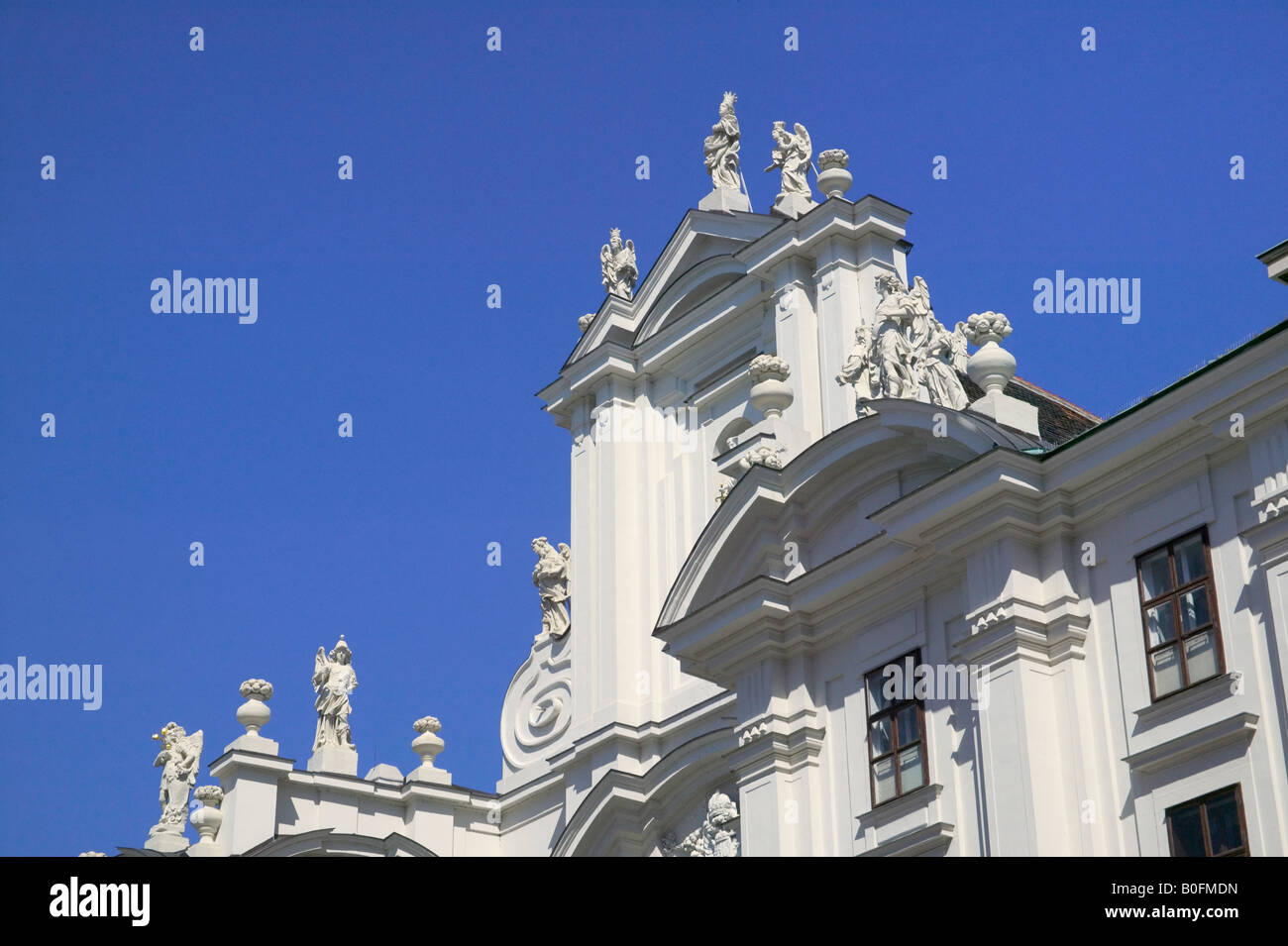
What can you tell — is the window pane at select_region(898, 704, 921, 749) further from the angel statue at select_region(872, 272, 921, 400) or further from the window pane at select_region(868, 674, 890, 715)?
the angel statue at select_region(872, 272, 921, 400)

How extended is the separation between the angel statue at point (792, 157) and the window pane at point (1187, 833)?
16.6m

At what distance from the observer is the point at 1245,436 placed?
21.4m

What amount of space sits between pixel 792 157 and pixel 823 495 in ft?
36.7

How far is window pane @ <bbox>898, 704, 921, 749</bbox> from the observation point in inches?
944

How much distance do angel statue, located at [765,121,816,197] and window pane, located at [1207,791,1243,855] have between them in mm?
16830

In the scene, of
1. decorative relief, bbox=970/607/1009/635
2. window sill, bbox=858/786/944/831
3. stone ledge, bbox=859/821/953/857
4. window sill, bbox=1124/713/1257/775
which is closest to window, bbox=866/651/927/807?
window sill, bbox=858/786/944/831

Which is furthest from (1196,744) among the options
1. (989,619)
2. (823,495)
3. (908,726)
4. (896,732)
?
(823,495)

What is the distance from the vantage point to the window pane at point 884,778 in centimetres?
2406

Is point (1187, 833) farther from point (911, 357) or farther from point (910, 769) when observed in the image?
point (911, 357)

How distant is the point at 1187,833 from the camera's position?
2091 cm
